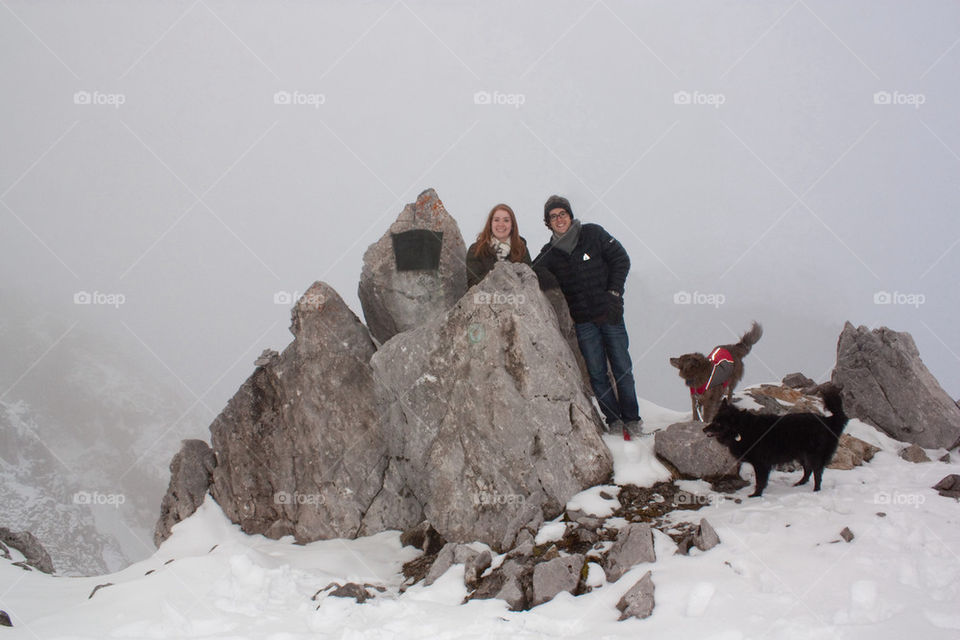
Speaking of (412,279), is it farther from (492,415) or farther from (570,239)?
(492,415)

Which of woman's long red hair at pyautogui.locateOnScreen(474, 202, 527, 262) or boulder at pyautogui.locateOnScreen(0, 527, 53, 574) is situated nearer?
boulder at pyautogui.locateOnScreen(0, 527, 53, 574)

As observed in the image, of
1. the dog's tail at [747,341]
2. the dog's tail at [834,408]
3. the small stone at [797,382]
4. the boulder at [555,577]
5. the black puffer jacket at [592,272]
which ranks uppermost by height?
the black puffer jacket at [592,272]

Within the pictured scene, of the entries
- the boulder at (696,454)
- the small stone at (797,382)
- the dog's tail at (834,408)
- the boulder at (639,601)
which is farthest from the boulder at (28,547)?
the small stone at (797,382)

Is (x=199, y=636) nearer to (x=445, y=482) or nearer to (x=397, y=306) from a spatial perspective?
(x=445, y=482)

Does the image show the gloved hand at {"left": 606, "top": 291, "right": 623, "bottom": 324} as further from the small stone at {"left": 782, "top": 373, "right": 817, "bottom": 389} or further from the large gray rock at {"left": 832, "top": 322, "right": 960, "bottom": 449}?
the small stone at {"left": 782, "top": 373, "right": 817, "bottom": 389}

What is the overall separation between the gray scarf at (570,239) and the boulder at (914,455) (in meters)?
7.33

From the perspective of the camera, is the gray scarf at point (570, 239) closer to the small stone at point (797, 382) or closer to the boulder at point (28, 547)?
the small stone at point (797, 382)

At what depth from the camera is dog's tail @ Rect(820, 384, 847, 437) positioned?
25.8ft

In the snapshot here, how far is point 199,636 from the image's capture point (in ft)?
20.2

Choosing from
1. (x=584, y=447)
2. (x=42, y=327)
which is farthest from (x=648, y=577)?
(x=42, y=327)

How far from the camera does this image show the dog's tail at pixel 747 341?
11005 millimetres

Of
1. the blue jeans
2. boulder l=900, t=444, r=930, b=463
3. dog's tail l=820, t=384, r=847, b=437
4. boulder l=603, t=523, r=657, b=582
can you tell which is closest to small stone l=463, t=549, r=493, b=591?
boulder l=603, t=523, r=657, b=582

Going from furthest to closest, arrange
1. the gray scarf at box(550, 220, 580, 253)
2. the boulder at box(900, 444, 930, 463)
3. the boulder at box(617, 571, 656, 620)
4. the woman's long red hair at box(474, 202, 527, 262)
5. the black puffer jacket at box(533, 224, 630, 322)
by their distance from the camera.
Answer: the woman's long red hair at box(474, 202, 527, 262) < the gray scarf at box(550, 220, 580, 253) < the black puffer jacket at box(533, 224, 630, 322) < the boulder at box(900, 444, 930, 463) < the boulder at box(617, 571, 656, 620)

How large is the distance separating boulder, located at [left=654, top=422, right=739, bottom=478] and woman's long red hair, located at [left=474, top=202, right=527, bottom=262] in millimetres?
4667
